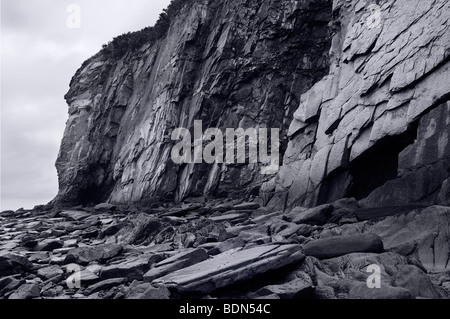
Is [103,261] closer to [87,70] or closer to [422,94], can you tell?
[422,94]

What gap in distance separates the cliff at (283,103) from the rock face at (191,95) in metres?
0.09

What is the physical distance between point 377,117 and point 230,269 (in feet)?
30.3

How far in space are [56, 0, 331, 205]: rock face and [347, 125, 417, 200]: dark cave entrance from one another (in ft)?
28.0

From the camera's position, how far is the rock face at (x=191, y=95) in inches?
1033

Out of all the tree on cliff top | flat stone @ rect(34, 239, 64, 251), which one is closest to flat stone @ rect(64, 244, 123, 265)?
flat stone @ rect(34, 239, 64, 251)

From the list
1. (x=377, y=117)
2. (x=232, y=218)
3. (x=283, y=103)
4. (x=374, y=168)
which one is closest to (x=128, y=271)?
(x=232, y=218)

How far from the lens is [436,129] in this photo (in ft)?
40.3

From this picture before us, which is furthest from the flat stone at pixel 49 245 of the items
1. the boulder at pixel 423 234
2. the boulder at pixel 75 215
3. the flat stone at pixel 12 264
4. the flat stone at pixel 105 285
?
the boulder at pixel 423 234

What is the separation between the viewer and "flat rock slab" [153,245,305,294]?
8.17 meters

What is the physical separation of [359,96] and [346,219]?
5.77m

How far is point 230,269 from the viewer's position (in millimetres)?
8516

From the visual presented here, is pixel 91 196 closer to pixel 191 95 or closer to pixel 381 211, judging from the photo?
pixel 191 95
